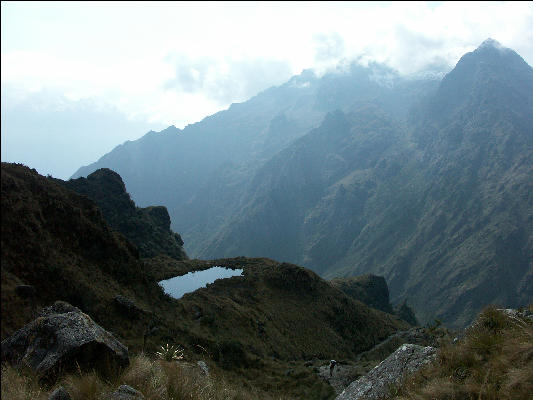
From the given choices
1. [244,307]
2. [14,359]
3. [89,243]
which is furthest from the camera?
[244,307]

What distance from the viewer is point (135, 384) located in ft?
24.0

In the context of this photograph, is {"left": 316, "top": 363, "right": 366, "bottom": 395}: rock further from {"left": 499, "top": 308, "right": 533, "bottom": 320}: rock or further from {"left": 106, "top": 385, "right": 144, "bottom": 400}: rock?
{"left": 106, "top": 385, "right": 144, "bottom": 400}: rock

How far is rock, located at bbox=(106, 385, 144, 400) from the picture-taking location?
649 cm

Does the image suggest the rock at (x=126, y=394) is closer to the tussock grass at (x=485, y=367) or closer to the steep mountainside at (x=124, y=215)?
the tussock grass at (x=485, y=367)

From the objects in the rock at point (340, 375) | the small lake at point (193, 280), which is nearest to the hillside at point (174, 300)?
the rock at point (340, 375)

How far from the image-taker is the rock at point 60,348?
315 inches

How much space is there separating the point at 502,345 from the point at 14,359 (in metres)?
11.2

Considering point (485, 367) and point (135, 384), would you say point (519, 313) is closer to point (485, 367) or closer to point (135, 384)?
point (485, 367)

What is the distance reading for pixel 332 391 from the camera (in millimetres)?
33562

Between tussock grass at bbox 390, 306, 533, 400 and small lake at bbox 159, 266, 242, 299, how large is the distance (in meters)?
45.2

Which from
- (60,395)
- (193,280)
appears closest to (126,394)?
(60,395)

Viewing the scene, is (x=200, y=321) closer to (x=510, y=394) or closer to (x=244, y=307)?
(x=244, y=307)

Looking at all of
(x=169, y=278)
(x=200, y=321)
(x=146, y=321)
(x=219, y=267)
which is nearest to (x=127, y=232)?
(x=219, y=267)

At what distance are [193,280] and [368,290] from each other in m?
88.4
